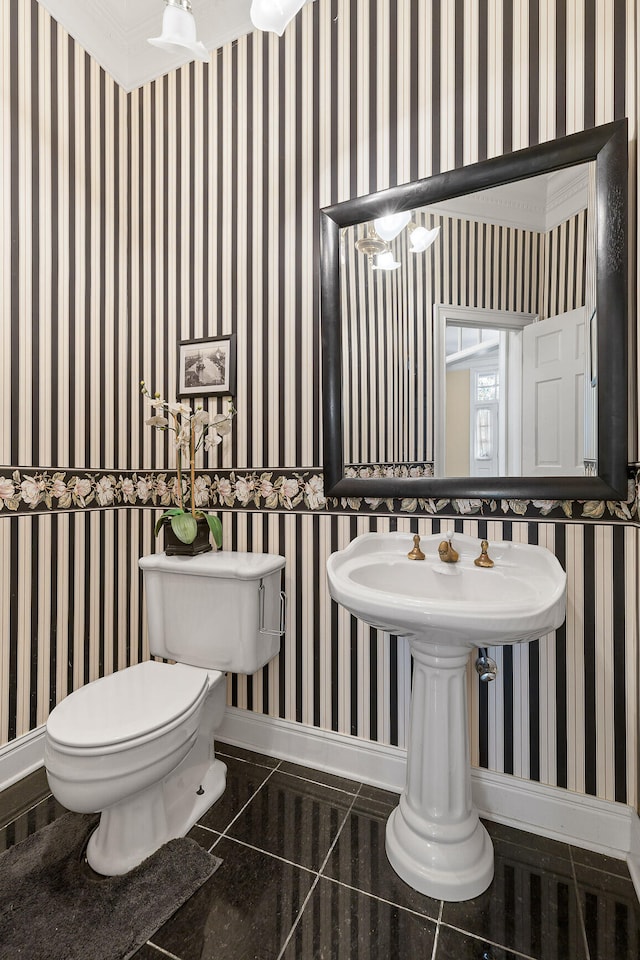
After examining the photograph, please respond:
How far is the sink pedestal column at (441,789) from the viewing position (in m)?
1.12

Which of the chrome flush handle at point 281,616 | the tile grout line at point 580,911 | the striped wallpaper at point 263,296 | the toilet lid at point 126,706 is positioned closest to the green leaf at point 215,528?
the striped wallpaper at point 263,296

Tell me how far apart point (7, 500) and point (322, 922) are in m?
1.58

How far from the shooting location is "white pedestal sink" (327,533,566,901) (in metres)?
0.96

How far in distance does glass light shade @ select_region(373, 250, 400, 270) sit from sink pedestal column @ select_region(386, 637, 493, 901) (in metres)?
1.22

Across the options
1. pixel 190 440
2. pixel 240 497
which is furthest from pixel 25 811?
pixel 190 440

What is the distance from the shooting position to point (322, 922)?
3.38 ft

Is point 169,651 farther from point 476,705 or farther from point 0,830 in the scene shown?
point 476,705

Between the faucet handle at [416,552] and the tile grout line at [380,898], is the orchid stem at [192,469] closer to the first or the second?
the faucet handle at [416,552]

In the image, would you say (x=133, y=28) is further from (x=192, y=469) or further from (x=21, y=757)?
(x=21, y=757)

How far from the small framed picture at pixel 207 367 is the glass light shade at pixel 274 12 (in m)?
0.91

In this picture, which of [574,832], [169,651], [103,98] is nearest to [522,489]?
[574,832]

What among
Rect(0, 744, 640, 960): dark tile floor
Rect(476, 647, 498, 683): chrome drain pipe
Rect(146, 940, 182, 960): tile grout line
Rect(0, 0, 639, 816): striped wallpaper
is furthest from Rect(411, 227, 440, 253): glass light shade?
Rect(146, 940, 182, 960): tile grout line

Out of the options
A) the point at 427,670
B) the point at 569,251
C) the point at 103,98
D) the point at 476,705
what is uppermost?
the point at 103,98

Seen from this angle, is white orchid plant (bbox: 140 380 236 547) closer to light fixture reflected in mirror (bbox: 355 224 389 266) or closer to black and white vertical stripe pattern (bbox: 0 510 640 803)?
black and white vertical stripe pattern (bbox: 0 510 640 803)
